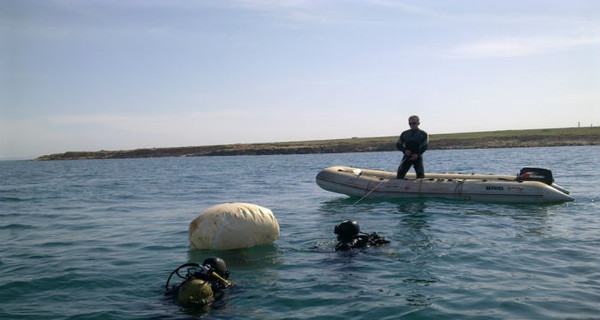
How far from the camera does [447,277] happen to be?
7.67 m

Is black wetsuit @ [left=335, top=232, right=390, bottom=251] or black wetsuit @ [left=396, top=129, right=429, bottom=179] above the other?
black wetsuit @ [left=396, top=129, right=429, bottom=179]

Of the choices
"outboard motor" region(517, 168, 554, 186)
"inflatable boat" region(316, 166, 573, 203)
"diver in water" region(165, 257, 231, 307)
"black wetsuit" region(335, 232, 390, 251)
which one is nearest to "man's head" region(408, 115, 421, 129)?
"inflatable boat" region(316, 166, 573, 203)

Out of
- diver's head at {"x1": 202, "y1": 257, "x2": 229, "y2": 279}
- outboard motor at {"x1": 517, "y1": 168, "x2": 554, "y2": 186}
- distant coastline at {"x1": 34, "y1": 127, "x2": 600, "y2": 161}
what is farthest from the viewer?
distant coastline at {"x1": 34, "y1": 127, "x2": 600, "y2": 161}

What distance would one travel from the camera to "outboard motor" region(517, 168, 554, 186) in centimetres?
1608

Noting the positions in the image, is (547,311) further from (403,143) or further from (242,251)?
(403,143)

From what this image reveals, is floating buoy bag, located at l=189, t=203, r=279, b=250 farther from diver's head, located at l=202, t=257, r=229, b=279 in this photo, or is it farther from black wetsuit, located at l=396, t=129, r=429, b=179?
black wetsuit, located at l=396, t=129, r=429, b=179

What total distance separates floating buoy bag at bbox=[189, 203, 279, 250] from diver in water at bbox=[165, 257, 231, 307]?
6.62 ft

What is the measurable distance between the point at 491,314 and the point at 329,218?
8.04m

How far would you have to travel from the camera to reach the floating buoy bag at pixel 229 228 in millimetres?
9266

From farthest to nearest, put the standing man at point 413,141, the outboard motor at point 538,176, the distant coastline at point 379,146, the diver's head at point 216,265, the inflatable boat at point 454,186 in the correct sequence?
the distant coastline at point 379,146, the outboard motor at point 538,176, the standing man at point 413,141, the inflatable boat at point 454,186, the diver's head at point 216,265

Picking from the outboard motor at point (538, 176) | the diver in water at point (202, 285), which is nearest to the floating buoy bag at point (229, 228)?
the diver in water at point (202, 285)

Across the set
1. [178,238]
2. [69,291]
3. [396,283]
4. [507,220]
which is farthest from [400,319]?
[507,220]

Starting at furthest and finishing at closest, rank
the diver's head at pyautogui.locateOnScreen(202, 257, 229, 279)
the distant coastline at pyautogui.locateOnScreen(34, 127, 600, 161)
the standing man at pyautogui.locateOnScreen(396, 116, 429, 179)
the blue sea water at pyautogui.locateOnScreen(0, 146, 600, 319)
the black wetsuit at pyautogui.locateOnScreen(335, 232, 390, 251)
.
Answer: the distant coastline at pyautogui.locateOnScreen(34, 127, 600, 161) < the standing man at pyautogui.locateOnScreen(396, 116, 429, 179) < the black wetsuit at pyautogui.locateOnScreen(335, 232, 390, 251) < the diver's head at pyautogui.locateOnScreen(202, 257, 229, 279) < the blue sea water at pyautogui.locateOnScreen(0, 146, 600, 319)

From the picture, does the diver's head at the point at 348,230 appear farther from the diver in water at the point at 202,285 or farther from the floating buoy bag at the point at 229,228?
the diver in water at the point at 202,285
